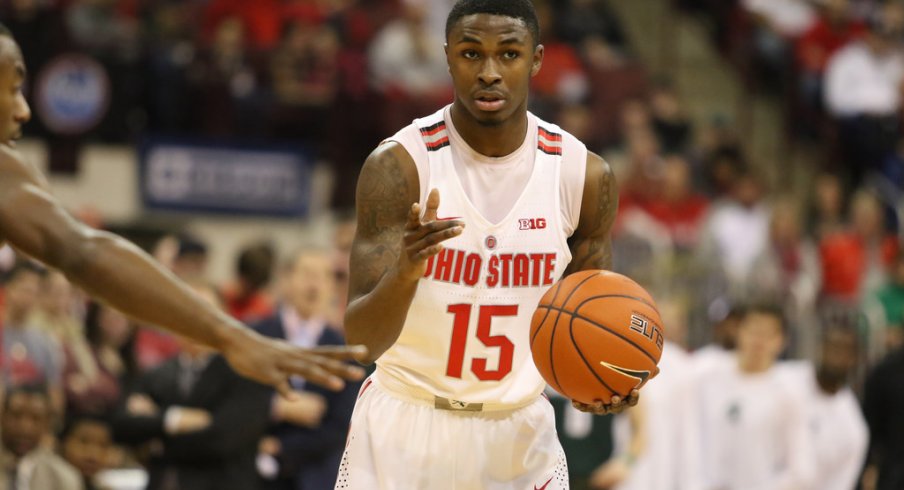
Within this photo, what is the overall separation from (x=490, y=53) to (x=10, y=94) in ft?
5.42

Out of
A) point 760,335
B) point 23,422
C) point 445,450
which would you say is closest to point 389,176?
point 445,450

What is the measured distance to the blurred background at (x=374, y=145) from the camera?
433 inches

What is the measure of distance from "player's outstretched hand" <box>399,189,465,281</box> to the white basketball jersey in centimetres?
63

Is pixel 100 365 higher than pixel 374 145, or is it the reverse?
pixel 374 145

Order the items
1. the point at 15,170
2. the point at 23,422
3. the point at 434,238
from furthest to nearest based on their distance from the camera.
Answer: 1. the point at 23,422
2. the point at 434,238
3. the point at 15,170

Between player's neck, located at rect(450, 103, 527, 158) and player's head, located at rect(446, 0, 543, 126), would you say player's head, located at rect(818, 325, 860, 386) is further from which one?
player's head, located at rect(446, 0, 543, 126)

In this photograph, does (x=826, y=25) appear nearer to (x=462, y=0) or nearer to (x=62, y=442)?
(x=62, y=442)

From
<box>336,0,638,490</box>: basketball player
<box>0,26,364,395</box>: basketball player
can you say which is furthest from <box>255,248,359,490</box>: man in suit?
<box>0,26,364,395</box>: basketball player

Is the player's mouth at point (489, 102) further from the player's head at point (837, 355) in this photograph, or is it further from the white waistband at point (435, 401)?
the player's head at point (837, 355)

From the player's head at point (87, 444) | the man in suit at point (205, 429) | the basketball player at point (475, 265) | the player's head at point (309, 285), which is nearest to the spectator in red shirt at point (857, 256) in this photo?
the player's head at point (309, 285)

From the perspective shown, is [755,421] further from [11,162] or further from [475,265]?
[11,162]

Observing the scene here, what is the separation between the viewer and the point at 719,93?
61.8 feet

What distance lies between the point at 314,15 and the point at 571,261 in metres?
10.3

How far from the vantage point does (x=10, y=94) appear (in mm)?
4395
